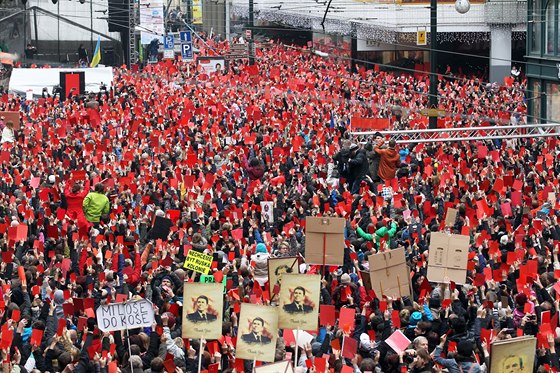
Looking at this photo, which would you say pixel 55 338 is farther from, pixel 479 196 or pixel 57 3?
pixel 57 3

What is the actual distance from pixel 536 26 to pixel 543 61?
3.89ft

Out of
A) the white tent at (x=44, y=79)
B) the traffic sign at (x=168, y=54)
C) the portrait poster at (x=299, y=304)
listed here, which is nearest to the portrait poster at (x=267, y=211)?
the portrait poster at (x=299, y=304)

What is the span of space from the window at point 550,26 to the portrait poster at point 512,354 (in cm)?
2510

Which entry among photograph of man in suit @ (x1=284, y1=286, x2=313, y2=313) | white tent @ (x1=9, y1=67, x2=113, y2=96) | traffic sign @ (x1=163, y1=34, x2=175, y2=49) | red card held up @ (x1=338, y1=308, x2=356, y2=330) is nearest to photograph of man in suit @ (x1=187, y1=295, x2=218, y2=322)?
photograph of man in suit @ (x1=284, y1=286, x2=313, y2=313)

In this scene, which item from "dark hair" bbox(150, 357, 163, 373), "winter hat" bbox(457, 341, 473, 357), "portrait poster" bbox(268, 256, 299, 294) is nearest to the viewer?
"dark hair" bbox(150, 357, 163, 373)

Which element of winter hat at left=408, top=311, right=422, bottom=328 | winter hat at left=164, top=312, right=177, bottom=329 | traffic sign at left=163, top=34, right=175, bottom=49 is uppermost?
traffic sign at left=163, top=34, right=175, bottom=49

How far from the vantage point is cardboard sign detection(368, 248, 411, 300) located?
15375 millimetres

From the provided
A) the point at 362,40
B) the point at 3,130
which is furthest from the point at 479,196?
the point at 362,40

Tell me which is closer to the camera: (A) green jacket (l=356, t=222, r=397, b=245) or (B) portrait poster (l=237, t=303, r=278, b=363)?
(B) portrait poster (l=237, t=303, r=278, b=363)

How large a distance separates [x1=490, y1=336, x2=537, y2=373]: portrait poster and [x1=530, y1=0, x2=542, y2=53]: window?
2560 cm

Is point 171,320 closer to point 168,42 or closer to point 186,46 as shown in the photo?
point 186,46

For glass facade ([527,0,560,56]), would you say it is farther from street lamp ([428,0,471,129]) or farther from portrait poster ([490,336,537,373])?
portrait poster ([490,336,537,373])

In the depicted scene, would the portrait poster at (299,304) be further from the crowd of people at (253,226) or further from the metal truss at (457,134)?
the metal truss at (457,134)

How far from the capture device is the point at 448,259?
1560 centimetres
